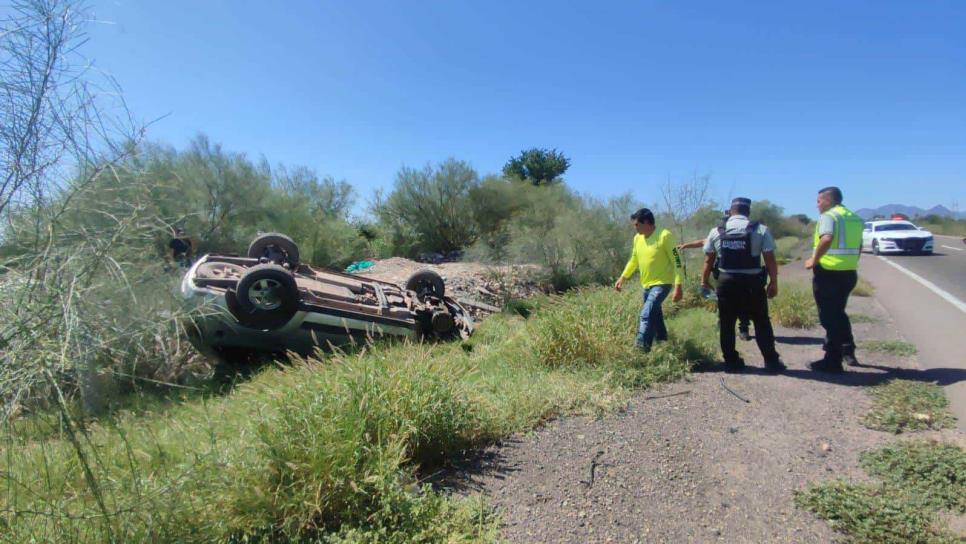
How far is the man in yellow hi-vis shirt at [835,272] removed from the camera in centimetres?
492

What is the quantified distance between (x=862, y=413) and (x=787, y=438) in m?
0.88

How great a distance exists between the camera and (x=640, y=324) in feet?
17.8

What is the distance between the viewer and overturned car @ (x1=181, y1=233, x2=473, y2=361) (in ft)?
20.8

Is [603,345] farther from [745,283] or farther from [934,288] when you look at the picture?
[934,288]

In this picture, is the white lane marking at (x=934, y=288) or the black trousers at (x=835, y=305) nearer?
the black trousers at (x=835, y=305)

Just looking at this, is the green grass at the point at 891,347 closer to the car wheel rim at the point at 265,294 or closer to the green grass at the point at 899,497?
the green grass at the point at 899,497

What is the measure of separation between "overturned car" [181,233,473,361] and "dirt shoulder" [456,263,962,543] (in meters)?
3.07

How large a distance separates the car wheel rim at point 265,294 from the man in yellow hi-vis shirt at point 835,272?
5.98 meters

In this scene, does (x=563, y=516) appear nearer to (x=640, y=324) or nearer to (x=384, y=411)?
Answer: (x=384, y=411)

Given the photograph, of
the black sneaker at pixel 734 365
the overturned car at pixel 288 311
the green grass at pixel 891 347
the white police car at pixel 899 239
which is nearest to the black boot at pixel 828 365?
the black sneaker at pixel 734 365

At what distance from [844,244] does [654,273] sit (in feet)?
5.81

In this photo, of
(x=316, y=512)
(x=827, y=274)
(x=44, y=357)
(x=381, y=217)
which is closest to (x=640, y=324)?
(x=827, y=274)

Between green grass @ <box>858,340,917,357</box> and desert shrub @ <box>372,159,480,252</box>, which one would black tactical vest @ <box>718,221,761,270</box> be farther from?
desert shrub @ <box>372,159,480,252</box>

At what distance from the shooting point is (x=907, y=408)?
3883 mm
